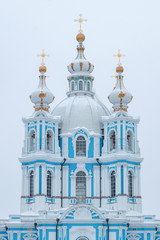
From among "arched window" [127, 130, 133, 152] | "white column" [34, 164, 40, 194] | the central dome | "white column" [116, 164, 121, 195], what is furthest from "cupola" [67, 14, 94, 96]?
"white column" [34, 164, 40, 194]

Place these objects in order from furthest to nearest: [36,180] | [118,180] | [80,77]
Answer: [80,77]
[118,180]
[36,180]

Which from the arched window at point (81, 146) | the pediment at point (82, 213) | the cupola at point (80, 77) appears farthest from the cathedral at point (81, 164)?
the pediment at point (82, 213)

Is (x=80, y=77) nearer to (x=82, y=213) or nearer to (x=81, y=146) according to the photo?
(x=81, y=146)

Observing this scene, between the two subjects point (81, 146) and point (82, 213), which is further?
point (81, 146)

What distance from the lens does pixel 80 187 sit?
62562 millimetres

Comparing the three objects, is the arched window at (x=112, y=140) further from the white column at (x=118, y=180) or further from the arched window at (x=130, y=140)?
the white column at (x=118, y=180)

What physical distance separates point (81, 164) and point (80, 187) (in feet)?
6.19

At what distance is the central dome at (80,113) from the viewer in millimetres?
63969

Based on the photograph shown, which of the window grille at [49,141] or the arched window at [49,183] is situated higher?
the window grille at [49,141]

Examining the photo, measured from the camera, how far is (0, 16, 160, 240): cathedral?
59375mm

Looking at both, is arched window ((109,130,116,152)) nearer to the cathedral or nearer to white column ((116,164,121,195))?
the cathedral

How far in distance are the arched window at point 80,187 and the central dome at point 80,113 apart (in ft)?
12.9

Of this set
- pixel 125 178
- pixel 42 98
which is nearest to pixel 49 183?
pixel 125 178

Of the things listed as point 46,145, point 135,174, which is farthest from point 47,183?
point 135,174
